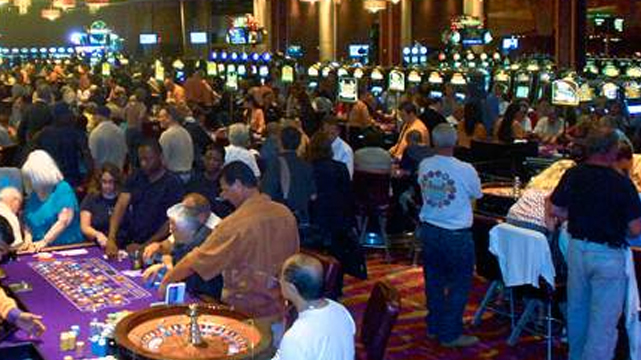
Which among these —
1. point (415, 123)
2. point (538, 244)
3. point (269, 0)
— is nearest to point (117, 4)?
point (269, 0)

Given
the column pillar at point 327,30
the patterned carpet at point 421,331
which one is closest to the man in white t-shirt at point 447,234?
the patterned carpet at point 421,331

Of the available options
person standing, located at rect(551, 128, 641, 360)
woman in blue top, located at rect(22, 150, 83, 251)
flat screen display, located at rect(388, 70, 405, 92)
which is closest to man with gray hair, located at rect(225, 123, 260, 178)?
woman in blue top, located at rect(22, 150, 83, 251)

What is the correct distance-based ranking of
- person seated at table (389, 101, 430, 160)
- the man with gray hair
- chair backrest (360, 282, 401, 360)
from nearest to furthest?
1. chair backrest (360, 282, 401, 360)
2. the man with gray hair
3. person seated at table (389, 101, 430, 160)

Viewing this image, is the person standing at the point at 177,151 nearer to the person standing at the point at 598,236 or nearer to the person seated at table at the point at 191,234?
the person seated at table at the point at 191,234

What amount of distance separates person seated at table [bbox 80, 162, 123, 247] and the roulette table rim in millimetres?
2248

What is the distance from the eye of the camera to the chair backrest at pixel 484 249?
6223 mm

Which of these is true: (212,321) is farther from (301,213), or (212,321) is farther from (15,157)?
(15,157)

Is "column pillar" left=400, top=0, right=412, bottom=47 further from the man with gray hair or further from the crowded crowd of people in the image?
the man with gray hair

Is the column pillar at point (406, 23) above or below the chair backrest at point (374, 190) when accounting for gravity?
above

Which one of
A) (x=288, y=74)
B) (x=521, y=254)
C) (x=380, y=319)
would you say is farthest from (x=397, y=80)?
(x=380, y=319)

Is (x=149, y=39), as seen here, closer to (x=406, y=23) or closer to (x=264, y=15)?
(x=264, y=15)

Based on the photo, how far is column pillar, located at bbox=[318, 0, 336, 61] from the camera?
2383 centimetres

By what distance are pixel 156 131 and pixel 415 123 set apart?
295 cm

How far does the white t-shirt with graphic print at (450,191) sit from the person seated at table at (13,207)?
253cm
